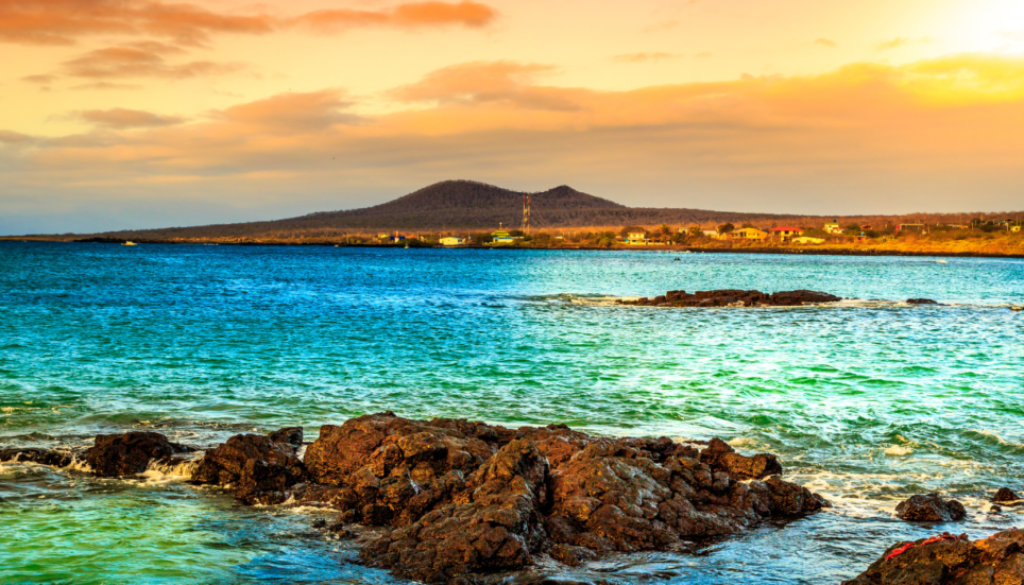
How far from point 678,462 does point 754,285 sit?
6371 cm

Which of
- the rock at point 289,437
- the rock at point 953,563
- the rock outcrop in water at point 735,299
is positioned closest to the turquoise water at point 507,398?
the rock at point 953,563

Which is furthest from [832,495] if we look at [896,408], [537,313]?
[537,313]

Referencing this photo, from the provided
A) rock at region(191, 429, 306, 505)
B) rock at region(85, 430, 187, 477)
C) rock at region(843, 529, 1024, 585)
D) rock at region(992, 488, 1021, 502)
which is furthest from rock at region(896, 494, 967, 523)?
rock at region(85, 430, 187, 477)

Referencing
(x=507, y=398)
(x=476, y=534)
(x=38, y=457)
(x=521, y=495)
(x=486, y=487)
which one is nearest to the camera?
(x=476, y=534)

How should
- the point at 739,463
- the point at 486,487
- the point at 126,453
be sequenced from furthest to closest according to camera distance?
the point at 126,453
the point at 739,463
the point at 486,487

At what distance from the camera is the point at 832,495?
10.3 metres

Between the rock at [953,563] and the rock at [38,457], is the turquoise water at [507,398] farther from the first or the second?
the rock at [953,563]

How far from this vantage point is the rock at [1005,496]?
985 centimetres

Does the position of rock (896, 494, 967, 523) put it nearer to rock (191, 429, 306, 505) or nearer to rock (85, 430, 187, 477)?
rock (191, 429, 306, 505)

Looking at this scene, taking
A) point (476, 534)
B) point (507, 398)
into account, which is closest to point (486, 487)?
point (476, 534)

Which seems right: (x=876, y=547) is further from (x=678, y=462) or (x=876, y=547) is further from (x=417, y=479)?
(x=417, y=479)

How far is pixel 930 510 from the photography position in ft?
29.8

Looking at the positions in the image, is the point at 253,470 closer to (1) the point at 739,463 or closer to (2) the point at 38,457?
(2) the point at 38,457

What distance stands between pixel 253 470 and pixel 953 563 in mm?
8045
